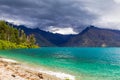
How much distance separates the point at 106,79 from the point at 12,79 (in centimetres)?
2245

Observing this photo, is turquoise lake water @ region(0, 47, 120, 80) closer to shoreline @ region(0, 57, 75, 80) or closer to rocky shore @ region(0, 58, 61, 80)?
shoreline @ region(0, 57, 75, 80)

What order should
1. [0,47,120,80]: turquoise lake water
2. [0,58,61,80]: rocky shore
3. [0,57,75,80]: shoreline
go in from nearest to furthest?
[0,58,61,80]: rocky shore → [0,57,75,80]: shoreline → [0,47,120,80]: turquoise lake water

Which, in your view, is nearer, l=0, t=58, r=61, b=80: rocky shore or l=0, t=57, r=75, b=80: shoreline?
l=0, t=58, r=61, b=80: rocky shore

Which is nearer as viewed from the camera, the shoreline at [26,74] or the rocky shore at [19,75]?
the rocky shore at [19,75]

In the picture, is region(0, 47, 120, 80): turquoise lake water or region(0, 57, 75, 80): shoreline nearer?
region(0, 57, 75, 80): shoreline

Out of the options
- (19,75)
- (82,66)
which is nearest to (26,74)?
(19,75)

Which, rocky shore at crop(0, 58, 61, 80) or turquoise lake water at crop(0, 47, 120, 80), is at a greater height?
rocky shore at crop(0, 58, 61, 80)

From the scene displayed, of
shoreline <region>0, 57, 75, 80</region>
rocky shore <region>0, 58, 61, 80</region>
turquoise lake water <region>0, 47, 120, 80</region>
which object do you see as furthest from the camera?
turquoise lake water <region>0, 47, 120, 80</region>

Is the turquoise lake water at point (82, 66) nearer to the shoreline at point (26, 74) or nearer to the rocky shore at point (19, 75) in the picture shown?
the shoreline at point (26, 74)

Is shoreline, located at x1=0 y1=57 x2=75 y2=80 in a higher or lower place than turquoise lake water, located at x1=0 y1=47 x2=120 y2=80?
higher

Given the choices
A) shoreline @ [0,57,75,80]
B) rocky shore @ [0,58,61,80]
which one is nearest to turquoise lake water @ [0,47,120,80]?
shoreline @ [0,57,75,80]


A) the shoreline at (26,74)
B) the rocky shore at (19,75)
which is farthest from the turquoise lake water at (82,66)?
the rocky shore at (19,75)

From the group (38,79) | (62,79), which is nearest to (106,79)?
(62,79)

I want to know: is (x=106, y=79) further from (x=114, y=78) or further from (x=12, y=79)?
(x=12, y=79)
